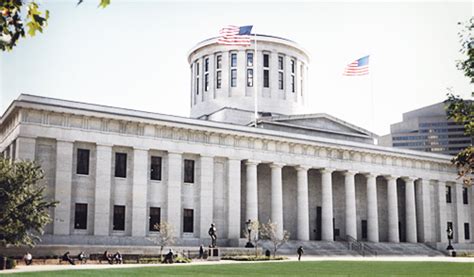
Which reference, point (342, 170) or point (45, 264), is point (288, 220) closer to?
point (342, 170)

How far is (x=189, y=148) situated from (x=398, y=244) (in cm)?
2633

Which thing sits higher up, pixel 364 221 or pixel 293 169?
pixel 293 169

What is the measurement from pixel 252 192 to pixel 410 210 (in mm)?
22171

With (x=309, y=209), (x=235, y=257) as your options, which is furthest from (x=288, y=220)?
(x=235, y=257)

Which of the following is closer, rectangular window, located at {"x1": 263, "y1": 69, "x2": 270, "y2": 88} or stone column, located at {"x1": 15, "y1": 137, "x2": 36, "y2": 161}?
stone column, located at {"x1": 15, "y1": 137, "x2": 36, "y2": 161}

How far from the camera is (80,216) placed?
155ft

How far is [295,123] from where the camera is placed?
208 ft

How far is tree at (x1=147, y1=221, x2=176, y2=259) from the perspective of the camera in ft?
152

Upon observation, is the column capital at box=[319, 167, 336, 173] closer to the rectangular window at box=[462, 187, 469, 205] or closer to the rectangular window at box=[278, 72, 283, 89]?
the rectangular window at box=[278, 72, 283, 89]

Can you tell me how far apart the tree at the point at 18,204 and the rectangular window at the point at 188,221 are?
57.2ft

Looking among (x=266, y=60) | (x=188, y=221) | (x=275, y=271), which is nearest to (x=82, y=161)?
(x=188, y=221)

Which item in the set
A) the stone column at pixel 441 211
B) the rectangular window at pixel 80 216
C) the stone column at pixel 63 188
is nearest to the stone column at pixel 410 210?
the stone column at pixel 441 211

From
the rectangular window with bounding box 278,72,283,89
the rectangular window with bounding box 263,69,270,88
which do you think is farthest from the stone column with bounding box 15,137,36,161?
the rectangular window with bounding box 278,72,283,89

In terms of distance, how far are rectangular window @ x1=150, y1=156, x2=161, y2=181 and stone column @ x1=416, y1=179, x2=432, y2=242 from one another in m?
33.9
